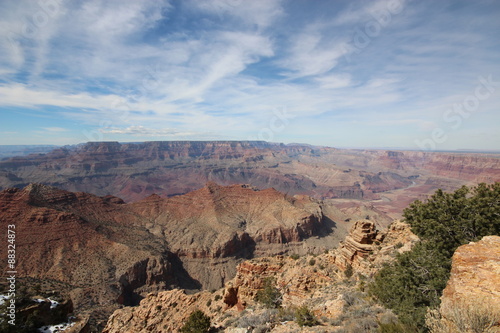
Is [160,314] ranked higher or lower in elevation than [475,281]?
lower

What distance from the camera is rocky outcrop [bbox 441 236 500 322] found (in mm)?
6632

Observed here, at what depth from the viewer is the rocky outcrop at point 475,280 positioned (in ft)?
21.8

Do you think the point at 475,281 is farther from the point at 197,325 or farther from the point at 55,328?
the point at 55,328

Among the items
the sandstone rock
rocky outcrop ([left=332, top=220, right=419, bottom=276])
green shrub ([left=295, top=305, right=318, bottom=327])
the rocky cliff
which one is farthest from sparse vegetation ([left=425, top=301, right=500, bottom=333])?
the rocky cliff

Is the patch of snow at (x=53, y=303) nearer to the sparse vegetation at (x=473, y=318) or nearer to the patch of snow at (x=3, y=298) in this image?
the patch of snow at (x=3, y=298)

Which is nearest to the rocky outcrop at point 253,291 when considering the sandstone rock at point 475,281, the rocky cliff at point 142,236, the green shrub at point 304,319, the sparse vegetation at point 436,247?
the sparse vegetation at point 436,247

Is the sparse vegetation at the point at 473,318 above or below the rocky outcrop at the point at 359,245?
above

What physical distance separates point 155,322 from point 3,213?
60507 mm

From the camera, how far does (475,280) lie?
23.8ft

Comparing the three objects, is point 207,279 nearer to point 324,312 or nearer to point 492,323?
point 324,312

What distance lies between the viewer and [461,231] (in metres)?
12.9

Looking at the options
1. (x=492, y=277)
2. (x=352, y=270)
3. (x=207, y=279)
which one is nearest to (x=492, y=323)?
(x=492, y=277)

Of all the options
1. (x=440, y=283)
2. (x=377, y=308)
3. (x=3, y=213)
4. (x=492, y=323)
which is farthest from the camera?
(x=3, y=213)

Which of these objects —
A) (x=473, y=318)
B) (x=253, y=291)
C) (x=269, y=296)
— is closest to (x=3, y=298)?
(x=253, y=291)
